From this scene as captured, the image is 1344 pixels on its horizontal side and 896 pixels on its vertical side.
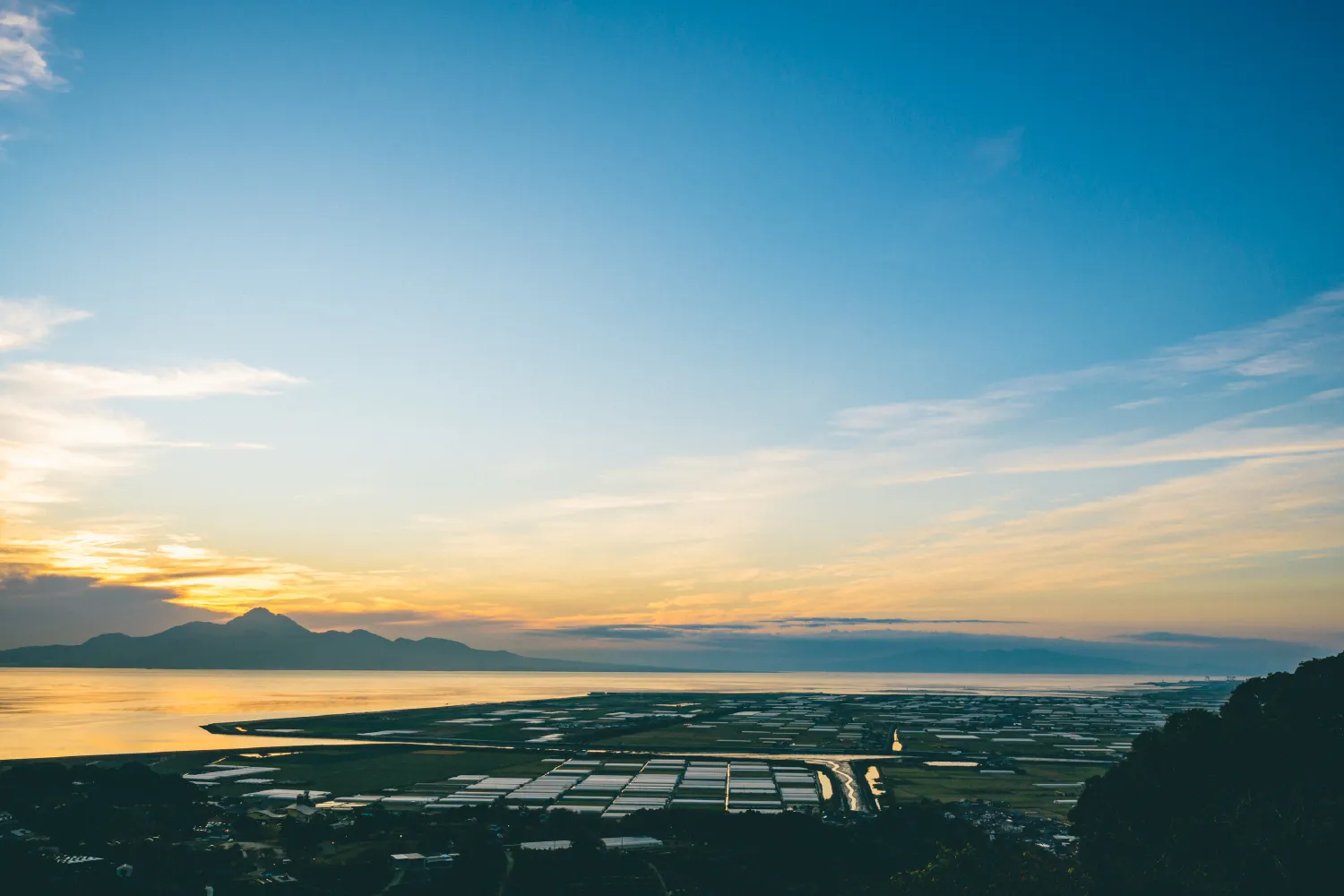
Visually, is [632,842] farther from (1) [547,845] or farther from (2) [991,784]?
(2) [991,784]

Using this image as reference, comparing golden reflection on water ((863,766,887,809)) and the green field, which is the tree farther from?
golden reflection on water ((863,766,887,809))

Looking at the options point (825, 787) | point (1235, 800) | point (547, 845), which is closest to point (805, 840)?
point (547, 845)

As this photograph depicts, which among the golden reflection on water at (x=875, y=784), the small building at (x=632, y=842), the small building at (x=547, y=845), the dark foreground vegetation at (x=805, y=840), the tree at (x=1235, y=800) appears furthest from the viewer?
the golden reflection on water at (x=875, y=784)

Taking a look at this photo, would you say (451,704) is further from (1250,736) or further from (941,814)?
(1250,736)

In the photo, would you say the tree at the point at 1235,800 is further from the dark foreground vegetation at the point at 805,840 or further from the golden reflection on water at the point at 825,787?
the golden reflection on water at the point at 825,787

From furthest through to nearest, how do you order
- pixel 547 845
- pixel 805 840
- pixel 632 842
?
pixel 632 842, pixel 805 840, pixel 547 845

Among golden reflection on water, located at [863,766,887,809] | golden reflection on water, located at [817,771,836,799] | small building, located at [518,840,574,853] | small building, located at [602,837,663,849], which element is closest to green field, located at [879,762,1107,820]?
golden reflection on water, located at [863,766,887,809]

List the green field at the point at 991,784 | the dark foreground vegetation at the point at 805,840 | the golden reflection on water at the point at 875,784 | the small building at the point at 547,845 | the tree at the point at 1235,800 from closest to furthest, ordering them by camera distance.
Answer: the tree at the point at 1235,800
the dark foreground vegetation at the point at 805,840
the small building at the point at 547,845
the green field at the point at 991,784
the golden reflection on water at the point at 875,784

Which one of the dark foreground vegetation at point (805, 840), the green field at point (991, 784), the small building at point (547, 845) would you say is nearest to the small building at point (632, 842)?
the dark foreground vegetation at point (805, 840)

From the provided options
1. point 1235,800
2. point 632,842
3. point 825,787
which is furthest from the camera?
point 825,787
